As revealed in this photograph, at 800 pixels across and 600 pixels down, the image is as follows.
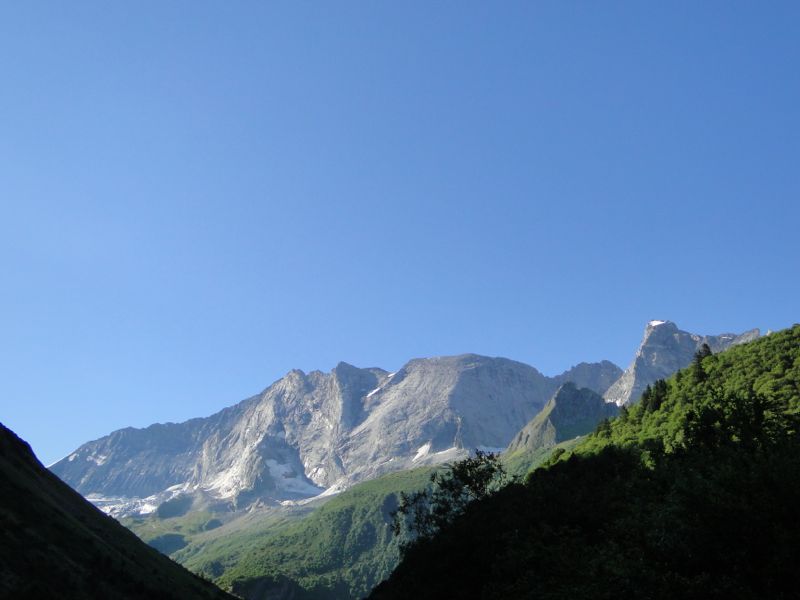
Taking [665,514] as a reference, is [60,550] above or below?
above

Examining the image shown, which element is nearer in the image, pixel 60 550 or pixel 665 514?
pixel 665 514

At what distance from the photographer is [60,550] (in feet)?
263

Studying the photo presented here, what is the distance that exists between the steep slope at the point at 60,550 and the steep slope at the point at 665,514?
38.0 meters

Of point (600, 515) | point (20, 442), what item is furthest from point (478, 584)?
point (20, 442)

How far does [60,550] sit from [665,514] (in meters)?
77.2

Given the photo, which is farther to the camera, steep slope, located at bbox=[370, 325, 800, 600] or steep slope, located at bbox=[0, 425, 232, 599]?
steep slope, located at bbox=[0, 425, 232, 599]

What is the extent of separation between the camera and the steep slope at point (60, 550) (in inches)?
2739

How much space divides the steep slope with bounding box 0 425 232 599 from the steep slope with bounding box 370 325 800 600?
125 ft

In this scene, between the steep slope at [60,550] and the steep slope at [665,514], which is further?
the steep slope at [60,550]

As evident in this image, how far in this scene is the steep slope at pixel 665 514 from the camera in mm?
29750

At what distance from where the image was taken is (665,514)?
35.4 meters

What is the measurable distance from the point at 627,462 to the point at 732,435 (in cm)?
1462

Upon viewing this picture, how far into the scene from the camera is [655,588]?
95.0 feet

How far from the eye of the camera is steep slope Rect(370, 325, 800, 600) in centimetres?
2975
